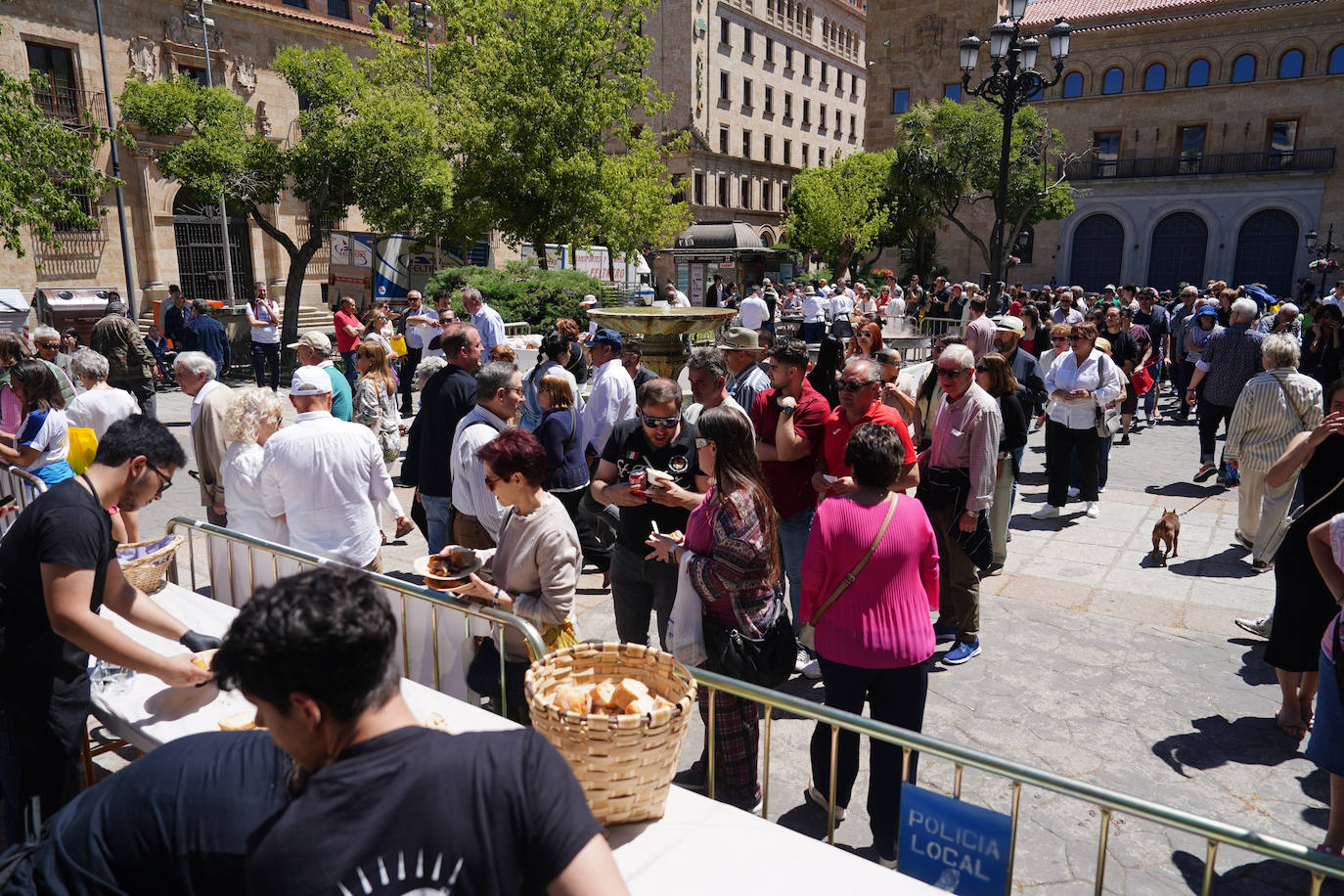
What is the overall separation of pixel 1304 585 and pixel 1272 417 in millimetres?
3006

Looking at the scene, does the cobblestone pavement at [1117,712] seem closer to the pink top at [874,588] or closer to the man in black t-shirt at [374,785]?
the pink top at [874,588]

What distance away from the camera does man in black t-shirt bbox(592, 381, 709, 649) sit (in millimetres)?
4547

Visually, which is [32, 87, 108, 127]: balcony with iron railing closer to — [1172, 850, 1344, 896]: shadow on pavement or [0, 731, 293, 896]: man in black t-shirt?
[0, 731, 293, 896]: man in black t-shirt

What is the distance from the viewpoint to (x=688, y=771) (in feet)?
14.3

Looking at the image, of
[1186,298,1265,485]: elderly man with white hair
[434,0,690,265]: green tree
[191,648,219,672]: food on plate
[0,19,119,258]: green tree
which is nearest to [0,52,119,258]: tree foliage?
[0,19,119,258]: green tree

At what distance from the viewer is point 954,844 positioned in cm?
247

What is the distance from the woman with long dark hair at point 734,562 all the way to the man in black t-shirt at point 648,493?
1.91ft

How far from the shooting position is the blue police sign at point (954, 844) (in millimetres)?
2387

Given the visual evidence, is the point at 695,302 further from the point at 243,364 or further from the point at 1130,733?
the point at 1130,733

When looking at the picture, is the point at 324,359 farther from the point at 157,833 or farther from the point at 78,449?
the point at 157,833

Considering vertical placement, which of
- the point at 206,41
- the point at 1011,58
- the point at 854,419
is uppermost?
the point at 206,41

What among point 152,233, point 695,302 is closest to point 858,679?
point 695,302

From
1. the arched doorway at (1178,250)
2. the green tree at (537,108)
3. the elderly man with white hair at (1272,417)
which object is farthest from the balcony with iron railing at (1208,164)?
the elderly man with white hair at (1272,417)

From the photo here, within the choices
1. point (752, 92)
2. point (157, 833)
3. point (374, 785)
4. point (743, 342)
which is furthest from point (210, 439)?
point (752, 92)
